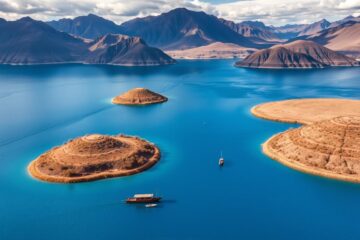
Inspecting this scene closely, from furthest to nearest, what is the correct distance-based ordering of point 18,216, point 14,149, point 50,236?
1. point 14,149
2. point 18,216
3. point 50,236

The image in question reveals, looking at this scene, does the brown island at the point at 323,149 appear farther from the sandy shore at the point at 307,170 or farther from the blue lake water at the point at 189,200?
the blue lake water at the point at 189,200

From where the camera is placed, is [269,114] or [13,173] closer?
[13,173]

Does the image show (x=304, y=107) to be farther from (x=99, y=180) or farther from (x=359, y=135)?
(x=99, y=180)

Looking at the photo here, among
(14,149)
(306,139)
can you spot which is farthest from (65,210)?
(306,139)

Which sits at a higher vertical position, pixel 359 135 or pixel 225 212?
pixel 359 135

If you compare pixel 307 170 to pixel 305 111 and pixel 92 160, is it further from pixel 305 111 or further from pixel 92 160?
pixel 305 111

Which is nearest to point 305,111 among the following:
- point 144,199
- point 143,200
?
point 144,199

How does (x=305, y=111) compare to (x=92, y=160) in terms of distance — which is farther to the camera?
(x=305, y=111)

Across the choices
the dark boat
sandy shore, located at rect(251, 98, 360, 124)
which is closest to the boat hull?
the dark boat
